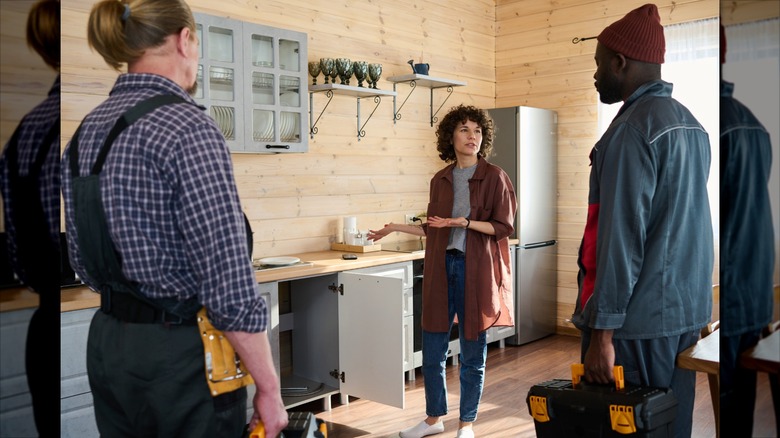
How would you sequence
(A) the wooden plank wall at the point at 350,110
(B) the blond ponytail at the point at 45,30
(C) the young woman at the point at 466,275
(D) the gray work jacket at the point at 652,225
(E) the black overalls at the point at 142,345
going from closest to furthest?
(B) the blond ponytail at the point at 45,30 < (E) the black overalls at the point at 142,345 < (D) the gray work jacket at the point at 652,225 < (C) the young woman at the point at 466,275 < (A) the wooden plank wall at the point at 350,110

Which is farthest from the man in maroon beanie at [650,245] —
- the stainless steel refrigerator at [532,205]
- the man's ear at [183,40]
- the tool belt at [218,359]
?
the stainless steel refrigerator at [532,205]

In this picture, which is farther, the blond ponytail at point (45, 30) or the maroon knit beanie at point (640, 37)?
the maroon knit beanie at point (640, 37)

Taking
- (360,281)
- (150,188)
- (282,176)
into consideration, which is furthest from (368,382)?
(150,188)

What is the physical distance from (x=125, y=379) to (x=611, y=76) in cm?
139

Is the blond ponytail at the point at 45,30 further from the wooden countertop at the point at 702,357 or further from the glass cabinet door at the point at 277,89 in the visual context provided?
the glass cabinet door at the point at 277,89

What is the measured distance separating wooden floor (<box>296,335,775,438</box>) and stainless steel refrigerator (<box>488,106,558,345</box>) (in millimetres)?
517

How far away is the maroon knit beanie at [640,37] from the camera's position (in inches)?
70.8

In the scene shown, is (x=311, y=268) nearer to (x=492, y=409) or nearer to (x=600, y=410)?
(x=492, y=409)

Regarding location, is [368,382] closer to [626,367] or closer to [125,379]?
[626,367]

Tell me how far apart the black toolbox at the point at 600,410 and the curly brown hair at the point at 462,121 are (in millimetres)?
1829

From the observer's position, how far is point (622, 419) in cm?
161

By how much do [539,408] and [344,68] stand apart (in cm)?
280

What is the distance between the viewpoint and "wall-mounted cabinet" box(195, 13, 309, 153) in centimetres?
339

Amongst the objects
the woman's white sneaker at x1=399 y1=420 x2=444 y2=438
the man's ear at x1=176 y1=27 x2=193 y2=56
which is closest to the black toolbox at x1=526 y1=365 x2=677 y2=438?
the man's ear at x1=176 y1=27 x2=193 y2=56
